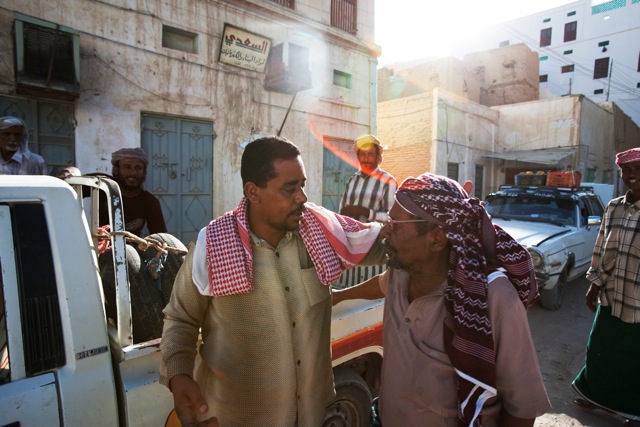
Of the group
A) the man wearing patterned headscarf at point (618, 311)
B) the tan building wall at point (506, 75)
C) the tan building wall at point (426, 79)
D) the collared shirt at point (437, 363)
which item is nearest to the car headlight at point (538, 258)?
the man wearing patterned headscarf at point (618, 311)

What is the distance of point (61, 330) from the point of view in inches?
55.8

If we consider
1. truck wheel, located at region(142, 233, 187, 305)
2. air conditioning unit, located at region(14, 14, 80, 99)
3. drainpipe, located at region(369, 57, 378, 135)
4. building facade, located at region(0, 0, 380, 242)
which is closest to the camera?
truck wheel, located at region(142, 233, 187, 305)

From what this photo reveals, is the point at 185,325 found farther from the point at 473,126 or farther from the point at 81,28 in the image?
the point at 473,126

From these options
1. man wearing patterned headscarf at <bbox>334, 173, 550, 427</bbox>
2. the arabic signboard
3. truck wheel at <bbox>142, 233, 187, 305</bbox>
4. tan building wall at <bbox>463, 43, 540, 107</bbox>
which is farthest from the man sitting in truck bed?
tan building wall at <bbox>463, 43, 540, 107</bbox>

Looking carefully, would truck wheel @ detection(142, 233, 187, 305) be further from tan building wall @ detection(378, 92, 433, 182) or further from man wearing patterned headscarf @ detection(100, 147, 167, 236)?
tan building wall @ detection(378, 92, 433, 182)

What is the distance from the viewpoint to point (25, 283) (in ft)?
4.46

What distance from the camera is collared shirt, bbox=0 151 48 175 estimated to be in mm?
3926

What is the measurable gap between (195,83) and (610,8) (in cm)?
4253

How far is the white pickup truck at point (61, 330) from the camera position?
52.6 inches

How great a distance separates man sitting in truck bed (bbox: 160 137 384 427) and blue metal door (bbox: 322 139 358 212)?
361 inches

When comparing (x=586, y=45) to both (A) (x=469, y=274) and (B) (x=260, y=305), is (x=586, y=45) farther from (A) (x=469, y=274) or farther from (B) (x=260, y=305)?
(B) (x=260, y=305)

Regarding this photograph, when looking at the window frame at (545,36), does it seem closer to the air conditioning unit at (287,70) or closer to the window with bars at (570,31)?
the window with bars at (570,31)

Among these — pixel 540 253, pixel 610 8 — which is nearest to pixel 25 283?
pixel 540 253

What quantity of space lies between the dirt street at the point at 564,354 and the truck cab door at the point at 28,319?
3366mm
